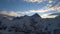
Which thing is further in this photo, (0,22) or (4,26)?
(0,22)

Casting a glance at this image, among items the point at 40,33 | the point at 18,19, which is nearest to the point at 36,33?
the point at 40,33

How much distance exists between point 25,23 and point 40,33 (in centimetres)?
1366

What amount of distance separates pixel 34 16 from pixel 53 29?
1849cm

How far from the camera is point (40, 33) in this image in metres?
62.9

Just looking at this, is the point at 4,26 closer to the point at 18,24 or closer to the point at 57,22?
the point at 18,24

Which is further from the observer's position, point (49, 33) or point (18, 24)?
point (18, 24)

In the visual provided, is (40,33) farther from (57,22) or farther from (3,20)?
(3,20)

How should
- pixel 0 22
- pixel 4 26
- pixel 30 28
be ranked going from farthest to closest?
pixel 0 22 < pixel 4 26 < pixel 30 28

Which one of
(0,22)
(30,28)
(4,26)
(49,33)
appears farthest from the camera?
(0,22)

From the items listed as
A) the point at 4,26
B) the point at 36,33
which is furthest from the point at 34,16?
the point at 36,33

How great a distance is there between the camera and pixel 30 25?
74.8m

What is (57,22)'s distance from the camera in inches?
2901

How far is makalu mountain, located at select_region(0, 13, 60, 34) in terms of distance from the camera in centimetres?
6494

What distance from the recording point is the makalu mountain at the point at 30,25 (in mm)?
64938
